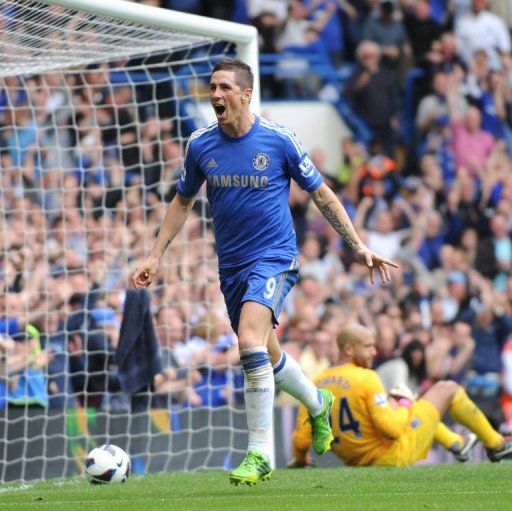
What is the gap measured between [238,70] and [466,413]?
13.4 ft

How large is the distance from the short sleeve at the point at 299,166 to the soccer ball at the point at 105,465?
95.0 inches

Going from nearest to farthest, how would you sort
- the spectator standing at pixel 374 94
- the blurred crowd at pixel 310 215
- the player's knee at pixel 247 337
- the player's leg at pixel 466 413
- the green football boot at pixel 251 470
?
the green football boot at pixel 251 470
the player's knee at pixel 247 337
the player's leg at pixel 466 413
the blurred crowd at pixel 310 215
the spectator standing at pixel 374 94

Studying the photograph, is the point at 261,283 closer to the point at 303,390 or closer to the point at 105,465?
the point at 303,390

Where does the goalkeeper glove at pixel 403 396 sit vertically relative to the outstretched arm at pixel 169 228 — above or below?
below

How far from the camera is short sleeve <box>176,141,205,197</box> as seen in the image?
8055 millimetres

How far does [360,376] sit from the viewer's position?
404 inches

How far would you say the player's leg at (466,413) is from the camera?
10.6 m

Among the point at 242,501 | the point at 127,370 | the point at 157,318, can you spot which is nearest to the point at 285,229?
the point at 242,501

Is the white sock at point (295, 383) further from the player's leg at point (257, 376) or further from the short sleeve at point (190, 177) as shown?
the short sleeve at point (190, 177)

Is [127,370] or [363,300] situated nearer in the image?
[127,370]

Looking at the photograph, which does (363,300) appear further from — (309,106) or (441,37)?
(441,37)

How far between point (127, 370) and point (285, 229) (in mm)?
3704

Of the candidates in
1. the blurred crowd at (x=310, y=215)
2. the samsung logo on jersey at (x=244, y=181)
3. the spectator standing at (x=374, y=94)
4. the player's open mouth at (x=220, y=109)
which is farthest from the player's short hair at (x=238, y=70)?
the spectator standing at (x=374, y=94)

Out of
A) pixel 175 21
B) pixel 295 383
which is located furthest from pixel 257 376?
pixel 175 21
